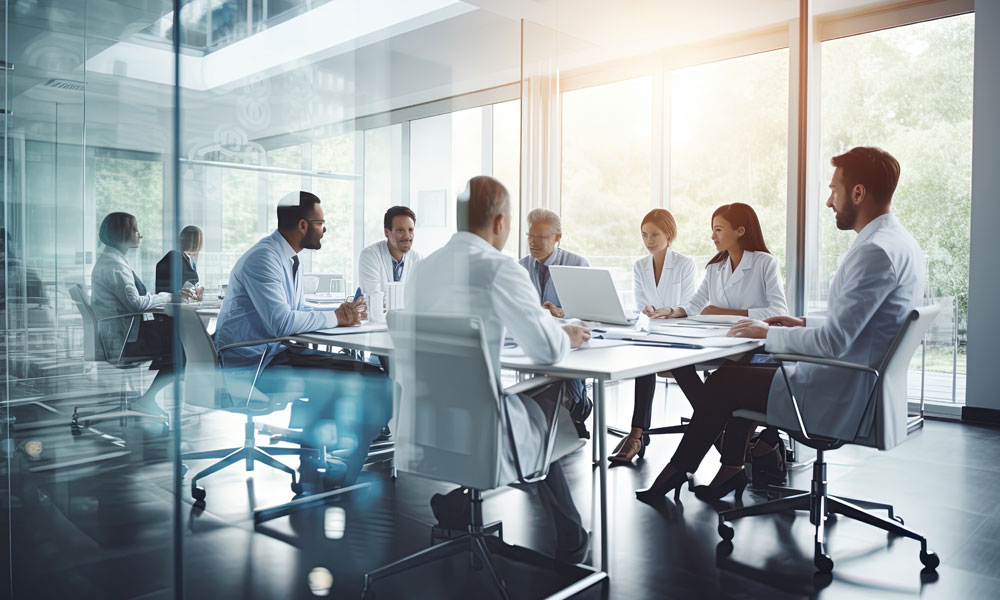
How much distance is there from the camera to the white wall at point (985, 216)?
5004 millimetres

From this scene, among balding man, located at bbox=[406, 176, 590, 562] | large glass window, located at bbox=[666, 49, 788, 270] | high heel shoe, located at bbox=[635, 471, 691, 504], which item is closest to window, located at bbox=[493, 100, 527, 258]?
balding man, located at bbox=[406, 176, 590, 562]

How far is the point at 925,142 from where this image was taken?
545 centimetres

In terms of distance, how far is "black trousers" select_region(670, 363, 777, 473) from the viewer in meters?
3.10

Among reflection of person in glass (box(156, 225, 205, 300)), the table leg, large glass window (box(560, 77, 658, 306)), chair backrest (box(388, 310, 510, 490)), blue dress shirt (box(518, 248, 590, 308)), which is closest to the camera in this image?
reflection of person in glass (box(156, 225, 205, 300))

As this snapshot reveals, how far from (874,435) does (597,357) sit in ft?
3.60

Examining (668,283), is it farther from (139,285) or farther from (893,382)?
(139,285)

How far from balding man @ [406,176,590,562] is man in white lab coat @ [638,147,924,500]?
1.01 meters

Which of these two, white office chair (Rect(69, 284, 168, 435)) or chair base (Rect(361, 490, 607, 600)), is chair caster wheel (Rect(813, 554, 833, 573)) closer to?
chair base (Rect(361, 490, 607, 600))

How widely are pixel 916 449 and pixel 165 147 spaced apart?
449 cm

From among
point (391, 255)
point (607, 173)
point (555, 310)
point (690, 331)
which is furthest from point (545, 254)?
point (607, 173)

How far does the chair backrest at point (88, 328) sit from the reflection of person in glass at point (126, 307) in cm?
1

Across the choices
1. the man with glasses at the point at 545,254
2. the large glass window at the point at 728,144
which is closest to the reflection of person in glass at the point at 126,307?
the man with glasses at the point at 545,254

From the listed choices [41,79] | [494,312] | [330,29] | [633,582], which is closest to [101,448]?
[41,79]

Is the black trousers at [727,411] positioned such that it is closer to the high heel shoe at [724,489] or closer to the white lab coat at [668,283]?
the high heel shoe at [724,489]
